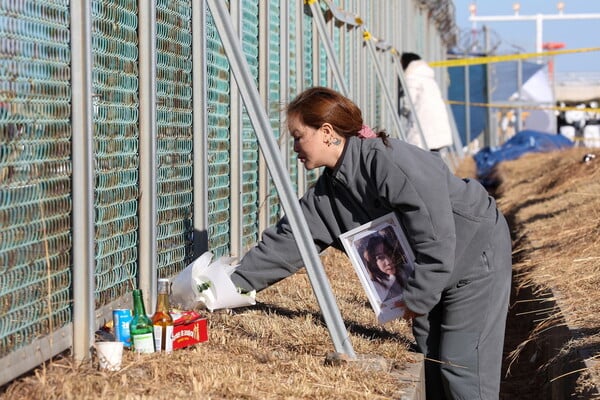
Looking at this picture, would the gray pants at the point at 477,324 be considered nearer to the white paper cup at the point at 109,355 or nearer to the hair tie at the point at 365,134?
the hair tie at the point at 365,134

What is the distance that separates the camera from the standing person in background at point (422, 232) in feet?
15.3

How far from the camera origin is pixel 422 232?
183 inches

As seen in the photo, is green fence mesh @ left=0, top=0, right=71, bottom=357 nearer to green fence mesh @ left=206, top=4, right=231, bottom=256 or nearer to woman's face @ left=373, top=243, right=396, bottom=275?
woman's face @ left=373, top=243, right=396, bottom=275

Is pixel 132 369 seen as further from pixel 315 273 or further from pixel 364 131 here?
pixel 364 131

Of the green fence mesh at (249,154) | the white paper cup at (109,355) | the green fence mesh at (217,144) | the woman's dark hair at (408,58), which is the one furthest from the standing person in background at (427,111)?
the white paper cup at (109,355)

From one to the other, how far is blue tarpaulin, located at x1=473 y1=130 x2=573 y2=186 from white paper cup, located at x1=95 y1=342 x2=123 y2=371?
1855cm

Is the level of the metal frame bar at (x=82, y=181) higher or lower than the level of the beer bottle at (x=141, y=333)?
higher

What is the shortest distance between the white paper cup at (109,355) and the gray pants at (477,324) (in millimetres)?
1485

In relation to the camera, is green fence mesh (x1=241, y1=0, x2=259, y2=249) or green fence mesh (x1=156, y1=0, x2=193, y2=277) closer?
green fence mesh (x1=156, y1=0, x2=193, y2=277)

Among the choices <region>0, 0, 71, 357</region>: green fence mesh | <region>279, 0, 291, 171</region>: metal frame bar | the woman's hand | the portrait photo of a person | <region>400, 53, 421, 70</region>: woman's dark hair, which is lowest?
the woman's hand

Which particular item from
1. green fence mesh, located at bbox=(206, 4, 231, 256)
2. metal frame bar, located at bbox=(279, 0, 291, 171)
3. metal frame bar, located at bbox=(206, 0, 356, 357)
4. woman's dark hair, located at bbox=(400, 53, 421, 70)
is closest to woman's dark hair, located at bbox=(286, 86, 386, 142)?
metal frame bar, located at bbox=(206, 0, 356, 357)

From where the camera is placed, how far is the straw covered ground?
164 inches

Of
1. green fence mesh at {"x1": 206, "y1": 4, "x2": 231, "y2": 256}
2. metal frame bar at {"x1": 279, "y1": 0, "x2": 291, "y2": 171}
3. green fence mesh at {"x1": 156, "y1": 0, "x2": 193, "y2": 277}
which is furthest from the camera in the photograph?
metal frame bar at {"x1": 279, "y1": 0, "x2": 291, "y2": 171}

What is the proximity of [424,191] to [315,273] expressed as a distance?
63cm
